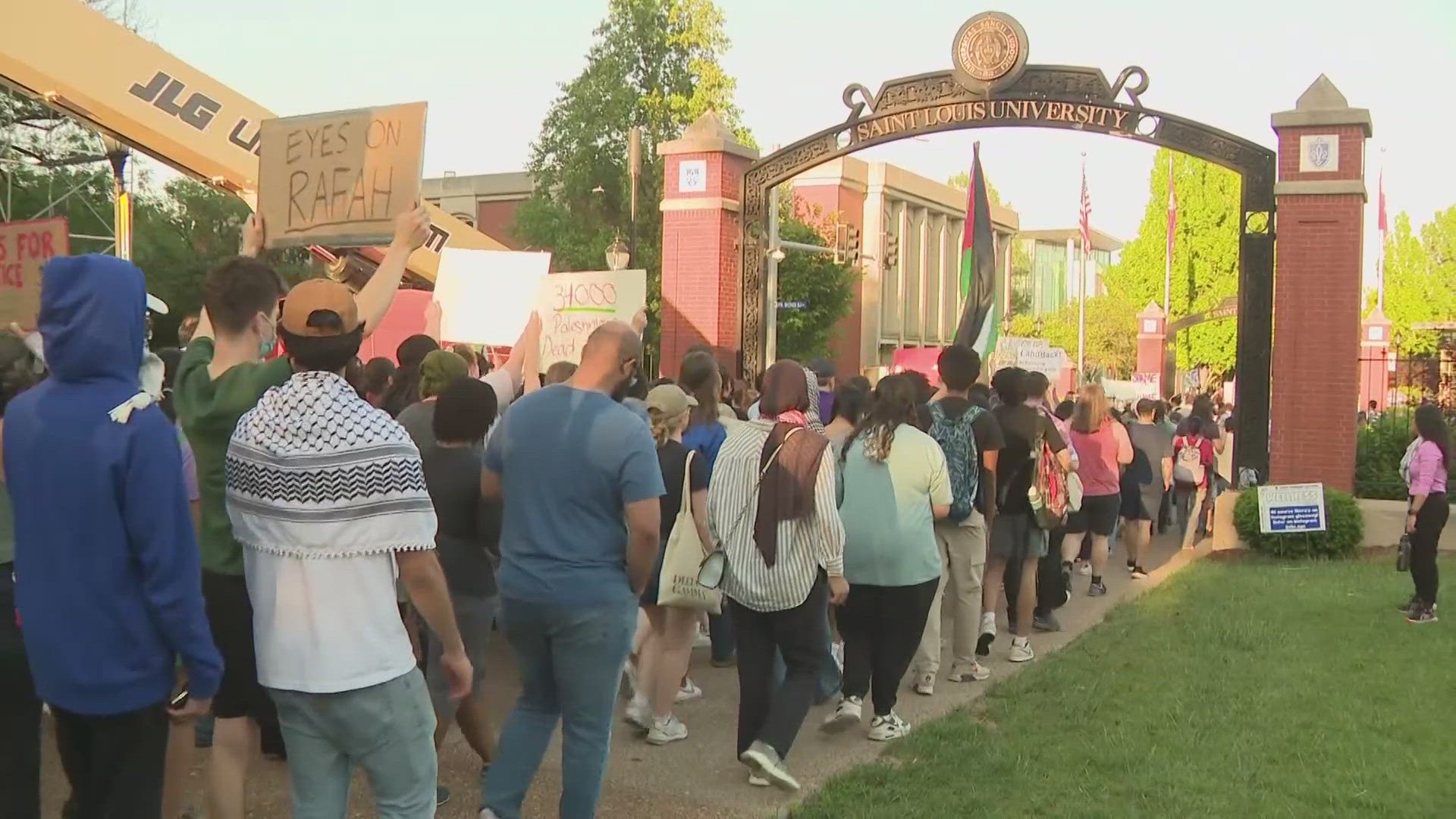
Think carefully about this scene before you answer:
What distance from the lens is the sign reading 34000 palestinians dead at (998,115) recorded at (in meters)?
14.1

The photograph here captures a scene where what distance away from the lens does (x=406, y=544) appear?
3242 mm

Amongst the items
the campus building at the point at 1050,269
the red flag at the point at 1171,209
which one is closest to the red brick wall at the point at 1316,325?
the red flag at the point at 1171,209

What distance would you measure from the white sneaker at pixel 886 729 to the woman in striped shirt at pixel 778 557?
2.85ft

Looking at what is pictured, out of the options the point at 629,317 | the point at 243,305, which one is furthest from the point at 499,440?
the point at 629,317

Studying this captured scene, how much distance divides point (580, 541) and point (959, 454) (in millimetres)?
3707

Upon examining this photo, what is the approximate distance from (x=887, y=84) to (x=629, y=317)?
6.56 m

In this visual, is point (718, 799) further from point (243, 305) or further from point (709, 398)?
point (243, 305)

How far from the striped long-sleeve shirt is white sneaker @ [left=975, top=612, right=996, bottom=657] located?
3037 mm

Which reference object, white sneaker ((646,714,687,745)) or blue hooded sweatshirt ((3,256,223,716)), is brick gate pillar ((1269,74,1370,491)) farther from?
blue hooded sweatshirt ((3,256,223,716))

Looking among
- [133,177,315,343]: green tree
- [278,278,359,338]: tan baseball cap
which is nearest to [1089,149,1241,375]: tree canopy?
[133,177,315,343]: green tree

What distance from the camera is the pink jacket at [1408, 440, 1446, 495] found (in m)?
9.58

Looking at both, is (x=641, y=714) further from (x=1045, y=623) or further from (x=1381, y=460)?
(x=1381, y=460)

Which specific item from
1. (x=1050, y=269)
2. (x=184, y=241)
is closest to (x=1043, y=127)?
(x=184, y=241)

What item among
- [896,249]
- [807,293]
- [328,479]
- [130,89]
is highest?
[896,249]
